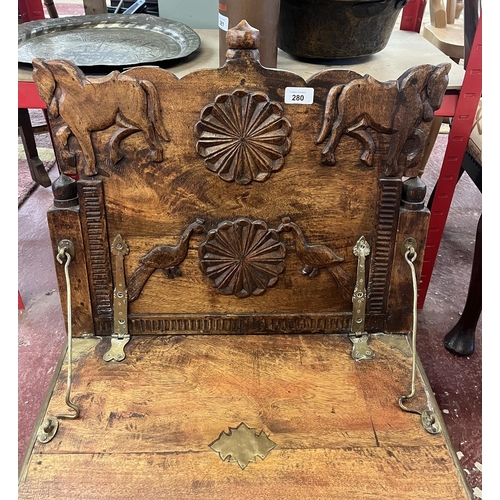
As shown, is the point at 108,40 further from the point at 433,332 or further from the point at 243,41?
the point at 433,332

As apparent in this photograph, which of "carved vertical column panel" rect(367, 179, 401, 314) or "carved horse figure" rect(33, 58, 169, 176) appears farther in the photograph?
"carved vertical column panel" rect(367, 179, 401, 314)

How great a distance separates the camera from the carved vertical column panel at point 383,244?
0.99 metres

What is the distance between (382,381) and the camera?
103 cm

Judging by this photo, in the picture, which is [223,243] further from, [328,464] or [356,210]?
[328,464]

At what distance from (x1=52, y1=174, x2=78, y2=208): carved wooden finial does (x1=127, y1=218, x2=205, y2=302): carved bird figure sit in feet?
0.58

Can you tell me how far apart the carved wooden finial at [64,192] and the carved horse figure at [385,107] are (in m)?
0.47

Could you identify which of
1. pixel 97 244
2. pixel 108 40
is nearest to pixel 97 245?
pixel 97 244

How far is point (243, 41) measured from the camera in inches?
33.3

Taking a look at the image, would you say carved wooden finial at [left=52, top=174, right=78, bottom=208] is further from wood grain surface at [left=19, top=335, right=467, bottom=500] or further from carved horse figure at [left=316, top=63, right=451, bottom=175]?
carved horse figure at [left=316, top=63, right=451, bottom=175]

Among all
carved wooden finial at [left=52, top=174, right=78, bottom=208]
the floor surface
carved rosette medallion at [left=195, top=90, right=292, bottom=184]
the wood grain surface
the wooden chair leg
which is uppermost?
carved rosette medallion at [left=195, top=90, right=292, bottom=184]

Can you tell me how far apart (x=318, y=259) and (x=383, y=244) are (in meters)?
0.13

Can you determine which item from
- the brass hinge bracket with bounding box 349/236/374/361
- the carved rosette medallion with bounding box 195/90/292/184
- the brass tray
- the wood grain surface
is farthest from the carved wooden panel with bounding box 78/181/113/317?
the brass hinge bracket with bounding box 349/236/374/361

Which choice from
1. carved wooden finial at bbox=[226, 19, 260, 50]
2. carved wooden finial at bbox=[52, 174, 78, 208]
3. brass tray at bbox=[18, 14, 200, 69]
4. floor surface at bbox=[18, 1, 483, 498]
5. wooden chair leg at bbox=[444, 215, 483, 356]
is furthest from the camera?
wooden chair leg at bbox=[444, 215, 483, 356]

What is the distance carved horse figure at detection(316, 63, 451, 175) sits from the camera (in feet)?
2.92
